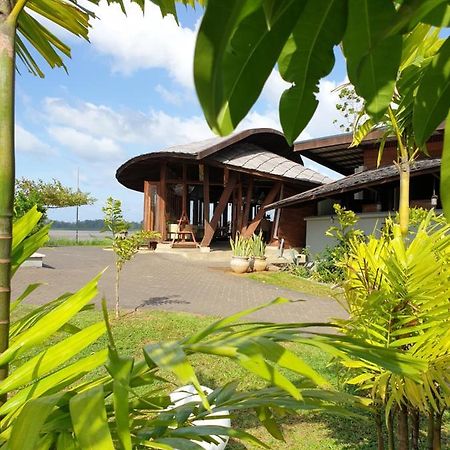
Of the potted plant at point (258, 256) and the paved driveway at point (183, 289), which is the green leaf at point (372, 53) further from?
the potted plant at point (258, 256)

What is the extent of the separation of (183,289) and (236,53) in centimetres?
1101

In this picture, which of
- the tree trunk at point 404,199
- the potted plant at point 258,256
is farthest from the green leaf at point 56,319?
the potted plant at point 258,256

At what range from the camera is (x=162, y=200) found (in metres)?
20.2

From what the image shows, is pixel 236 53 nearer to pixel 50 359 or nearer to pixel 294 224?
pixel 50 359

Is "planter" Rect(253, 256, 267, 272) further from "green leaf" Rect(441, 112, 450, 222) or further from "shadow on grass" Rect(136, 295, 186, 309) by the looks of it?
"green leaf" Rect(441, 112, 450, 222)

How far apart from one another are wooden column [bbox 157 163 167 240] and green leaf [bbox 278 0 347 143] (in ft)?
63.9

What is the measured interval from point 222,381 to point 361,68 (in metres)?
4.76

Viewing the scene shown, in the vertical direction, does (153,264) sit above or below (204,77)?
below

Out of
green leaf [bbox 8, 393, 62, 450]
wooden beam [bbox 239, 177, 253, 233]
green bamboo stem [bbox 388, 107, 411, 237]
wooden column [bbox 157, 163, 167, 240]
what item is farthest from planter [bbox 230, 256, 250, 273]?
green leaf [bbox 8, 393, 62, 450]

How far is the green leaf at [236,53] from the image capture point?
0.47 metres

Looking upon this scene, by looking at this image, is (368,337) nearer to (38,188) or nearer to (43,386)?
(43,386)

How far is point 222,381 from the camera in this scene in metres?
4.89

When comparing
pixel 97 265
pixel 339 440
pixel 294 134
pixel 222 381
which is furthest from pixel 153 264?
pixel 294 134

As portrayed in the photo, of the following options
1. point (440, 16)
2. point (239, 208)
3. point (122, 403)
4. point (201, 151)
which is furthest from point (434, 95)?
point (239, 208)
